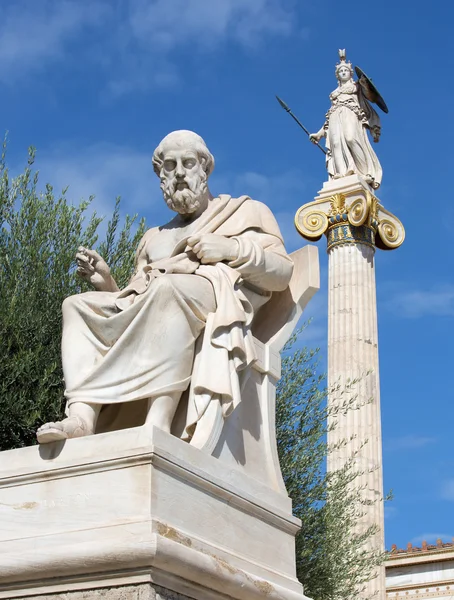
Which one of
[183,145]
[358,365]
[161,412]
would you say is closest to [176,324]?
[161,412]

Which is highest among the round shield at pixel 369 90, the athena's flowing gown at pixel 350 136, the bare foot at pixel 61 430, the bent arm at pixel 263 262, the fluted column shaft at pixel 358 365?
the round shield at pixel 369 90

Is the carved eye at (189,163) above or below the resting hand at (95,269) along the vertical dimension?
above

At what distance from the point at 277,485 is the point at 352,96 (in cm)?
1374

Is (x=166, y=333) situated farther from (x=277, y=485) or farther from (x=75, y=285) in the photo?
(x=75, y=285)

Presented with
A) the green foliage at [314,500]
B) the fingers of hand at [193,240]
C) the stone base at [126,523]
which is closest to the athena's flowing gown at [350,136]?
the green foliage at [314,500]

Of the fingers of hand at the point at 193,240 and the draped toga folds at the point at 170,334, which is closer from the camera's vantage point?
the draped toga folds at the point at 170,334

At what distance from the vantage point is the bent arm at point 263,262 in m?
5.51

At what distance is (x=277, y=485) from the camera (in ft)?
18.5

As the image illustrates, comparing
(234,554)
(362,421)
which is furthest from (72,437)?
(362,421)

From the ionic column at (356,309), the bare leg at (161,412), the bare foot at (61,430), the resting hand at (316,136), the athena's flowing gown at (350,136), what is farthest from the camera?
the resting hand at (316,136)

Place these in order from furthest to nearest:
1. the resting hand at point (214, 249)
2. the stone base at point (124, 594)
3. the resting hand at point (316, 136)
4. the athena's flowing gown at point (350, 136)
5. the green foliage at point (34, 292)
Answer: the resting hand at point (316, 136) → the athena's flowing gown at point (350, 136) → the green foliage at point (34, 292) → the resting hand at point (214, 249) → the stone base at point (124, 594)

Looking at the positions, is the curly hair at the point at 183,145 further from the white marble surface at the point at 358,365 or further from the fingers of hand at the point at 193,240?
the white marble surface at the point at 358,365

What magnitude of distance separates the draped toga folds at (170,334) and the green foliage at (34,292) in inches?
199

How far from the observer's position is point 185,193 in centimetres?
585
